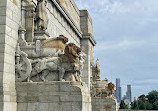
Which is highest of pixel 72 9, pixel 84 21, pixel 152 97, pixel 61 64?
pixel 72 9

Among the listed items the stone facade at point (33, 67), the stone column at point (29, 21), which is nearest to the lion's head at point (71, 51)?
the stone facade at point (33, 67)

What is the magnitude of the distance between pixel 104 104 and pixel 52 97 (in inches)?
553

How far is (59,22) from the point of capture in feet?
63.3

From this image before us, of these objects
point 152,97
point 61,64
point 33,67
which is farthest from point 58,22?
point 152,97

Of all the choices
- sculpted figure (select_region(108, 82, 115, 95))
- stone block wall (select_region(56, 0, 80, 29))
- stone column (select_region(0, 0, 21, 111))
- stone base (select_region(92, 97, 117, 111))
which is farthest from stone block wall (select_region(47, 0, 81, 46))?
stone base (select_region(92, 97, 117, 111))

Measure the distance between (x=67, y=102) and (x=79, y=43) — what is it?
1538 cm

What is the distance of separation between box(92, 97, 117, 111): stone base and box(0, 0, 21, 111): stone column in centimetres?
1393

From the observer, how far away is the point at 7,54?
11172mm

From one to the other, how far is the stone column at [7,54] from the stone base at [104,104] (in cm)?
1393

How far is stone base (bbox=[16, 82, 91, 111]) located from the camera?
10969mm

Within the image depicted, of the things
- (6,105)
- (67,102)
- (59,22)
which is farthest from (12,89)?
(59,22)

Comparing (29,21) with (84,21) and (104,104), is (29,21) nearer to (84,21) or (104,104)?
(104,104)

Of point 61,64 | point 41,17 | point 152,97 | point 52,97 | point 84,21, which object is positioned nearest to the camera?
point 52,97

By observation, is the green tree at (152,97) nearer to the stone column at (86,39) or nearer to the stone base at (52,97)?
the stone column at (86,39)
